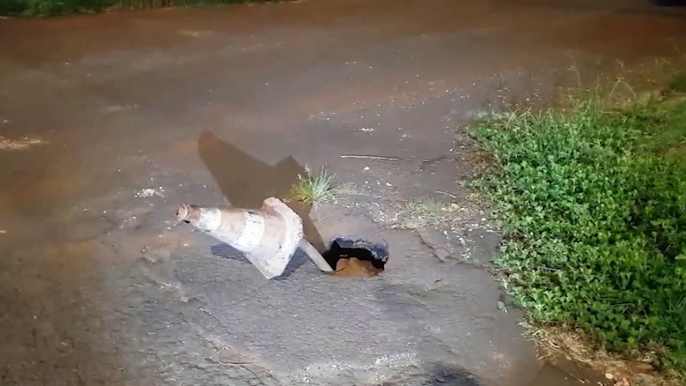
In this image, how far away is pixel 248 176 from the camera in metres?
3.80

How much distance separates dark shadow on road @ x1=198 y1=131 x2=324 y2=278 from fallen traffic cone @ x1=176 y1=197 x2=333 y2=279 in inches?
13.6

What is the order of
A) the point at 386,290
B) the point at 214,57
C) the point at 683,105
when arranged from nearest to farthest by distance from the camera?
1. the point at 386,290
2. the point at 683,105
3. the point at 214,57

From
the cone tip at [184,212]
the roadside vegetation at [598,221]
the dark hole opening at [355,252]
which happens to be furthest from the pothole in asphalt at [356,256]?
the cone tip at [184,212]

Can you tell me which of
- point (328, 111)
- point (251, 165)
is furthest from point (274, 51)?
point (251, 165)

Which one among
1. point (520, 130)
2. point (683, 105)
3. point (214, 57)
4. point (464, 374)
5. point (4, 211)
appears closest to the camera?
point (464, 374)

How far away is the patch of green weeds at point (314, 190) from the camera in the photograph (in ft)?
11.6

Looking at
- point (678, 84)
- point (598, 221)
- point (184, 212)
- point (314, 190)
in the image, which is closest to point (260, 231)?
point (184, 212)

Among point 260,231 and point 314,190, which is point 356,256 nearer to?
point 314,190

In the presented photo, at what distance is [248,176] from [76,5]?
141 inches

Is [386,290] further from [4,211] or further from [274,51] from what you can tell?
[274,51]

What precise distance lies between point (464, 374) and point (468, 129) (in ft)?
6.82

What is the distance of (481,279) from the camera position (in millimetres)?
3086

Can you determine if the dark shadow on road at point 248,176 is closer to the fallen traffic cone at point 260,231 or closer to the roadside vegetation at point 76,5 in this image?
the fallen traffic cone at point 260,231

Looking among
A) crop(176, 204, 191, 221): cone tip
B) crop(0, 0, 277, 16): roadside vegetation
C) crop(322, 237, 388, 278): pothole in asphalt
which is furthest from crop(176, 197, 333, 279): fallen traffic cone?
crop(0, 0, 277, 16): roadside vegetation
